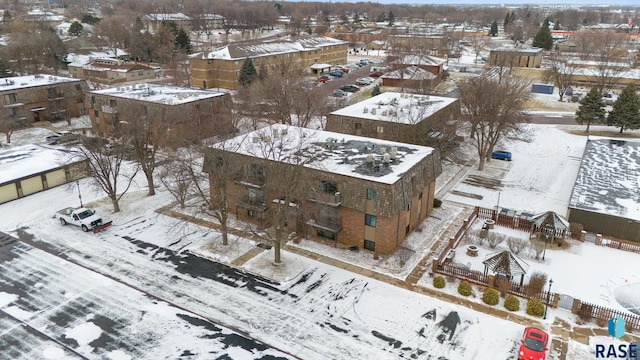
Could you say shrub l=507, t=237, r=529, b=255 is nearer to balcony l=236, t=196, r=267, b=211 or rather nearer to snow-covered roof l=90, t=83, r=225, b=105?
balcony l=236, t=196, r=267, b=211

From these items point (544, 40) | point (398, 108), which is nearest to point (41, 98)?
point (398, 108)

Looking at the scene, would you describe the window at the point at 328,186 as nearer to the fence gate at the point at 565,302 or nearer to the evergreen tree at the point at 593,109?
the fence gate at the point at 565,302

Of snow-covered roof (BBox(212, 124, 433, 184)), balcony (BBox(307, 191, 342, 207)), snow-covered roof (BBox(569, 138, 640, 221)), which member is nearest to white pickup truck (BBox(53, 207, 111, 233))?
snow-covered roof (BBox(212, 124, 433, 184))

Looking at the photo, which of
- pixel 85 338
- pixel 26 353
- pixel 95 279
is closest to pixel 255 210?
pixel 95 279

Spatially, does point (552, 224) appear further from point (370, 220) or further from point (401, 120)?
point (401, 120)

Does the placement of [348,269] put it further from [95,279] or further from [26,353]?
[26,353]

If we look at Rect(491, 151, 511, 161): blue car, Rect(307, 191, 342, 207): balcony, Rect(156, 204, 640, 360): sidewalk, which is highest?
Rect(307, 191, 342, 207): balcony
